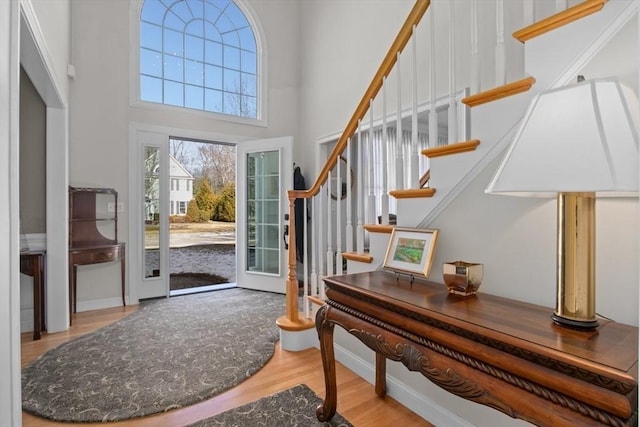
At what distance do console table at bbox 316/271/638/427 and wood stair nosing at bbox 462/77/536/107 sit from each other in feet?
2.68

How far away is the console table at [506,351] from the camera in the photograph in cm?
73

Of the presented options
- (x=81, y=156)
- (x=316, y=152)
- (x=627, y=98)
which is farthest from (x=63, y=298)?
(x=627, y=98)

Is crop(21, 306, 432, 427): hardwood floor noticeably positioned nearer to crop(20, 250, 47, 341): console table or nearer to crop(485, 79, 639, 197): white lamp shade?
crop(20, 250, 47, 341): console table

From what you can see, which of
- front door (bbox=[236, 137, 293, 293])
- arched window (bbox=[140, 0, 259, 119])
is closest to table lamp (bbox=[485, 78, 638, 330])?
front door (bbox=[236, 137, 293, 293])

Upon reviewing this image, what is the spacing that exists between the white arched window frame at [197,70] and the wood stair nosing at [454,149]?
3463mm

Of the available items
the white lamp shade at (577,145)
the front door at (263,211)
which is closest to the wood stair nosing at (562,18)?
the white lamp shade at (577,145)

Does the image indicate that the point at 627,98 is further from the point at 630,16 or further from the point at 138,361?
the point at 138,361

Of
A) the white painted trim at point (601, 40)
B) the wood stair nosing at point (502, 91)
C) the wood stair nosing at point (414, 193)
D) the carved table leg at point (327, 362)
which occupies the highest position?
the white painted trim at point (601, 40)

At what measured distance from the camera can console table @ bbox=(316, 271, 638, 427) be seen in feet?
2.40

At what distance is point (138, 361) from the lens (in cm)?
231

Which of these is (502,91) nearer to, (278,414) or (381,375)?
(381,375)

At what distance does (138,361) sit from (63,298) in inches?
47.3

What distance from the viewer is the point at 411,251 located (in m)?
1.62

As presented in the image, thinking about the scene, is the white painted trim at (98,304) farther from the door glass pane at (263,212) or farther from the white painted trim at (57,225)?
the door glass pane at (263,212)
